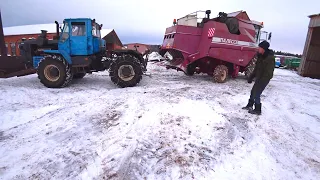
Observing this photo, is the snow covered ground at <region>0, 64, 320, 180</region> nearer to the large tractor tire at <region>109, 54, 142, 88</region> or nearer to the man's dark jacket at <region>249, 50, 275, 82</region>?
the man's dark jacket at <region>249, 50, 275, 82</region>

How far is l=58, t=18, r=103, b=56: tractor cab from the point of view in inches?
300

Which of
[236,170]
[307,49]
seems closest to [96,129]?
[236,170]

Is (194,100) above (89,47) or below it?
below

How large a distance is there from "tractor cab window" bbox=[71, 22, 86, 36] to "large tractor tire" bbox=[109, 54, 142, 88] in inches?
61.3

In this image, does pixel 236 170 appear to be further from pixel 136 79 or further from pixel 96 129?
pixel 136 79

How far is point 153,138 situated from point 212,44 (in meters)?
5.93

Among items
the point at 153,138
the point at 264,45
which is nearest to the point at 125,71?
the point at 153,138

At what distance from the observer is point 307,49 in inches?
598

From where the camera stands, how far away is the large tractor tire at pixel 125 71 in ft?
25.5

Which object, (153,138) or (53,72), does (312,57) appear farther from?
(53,72)

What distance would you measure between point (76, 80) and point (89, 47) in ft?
Result: 7.00

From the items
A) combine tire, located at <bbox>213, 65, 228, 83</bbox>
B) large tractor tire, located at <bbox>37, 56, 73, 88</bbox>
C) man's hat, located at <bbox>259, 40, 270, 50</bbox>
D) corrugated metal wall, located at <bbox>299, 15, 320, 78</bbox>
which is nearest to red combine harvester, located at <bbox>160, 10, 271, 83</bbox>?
combine tire, located at <bbox>213, 65, 228, 83</bbox>

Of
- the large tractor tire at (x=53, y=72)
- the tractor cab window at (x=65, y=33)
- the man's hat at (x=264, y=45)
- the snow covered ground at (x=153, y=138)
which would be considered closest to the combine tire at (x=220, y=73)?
the snow covered ground at (x=153, y=138)

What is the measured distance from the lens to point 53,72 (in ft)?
25.1
